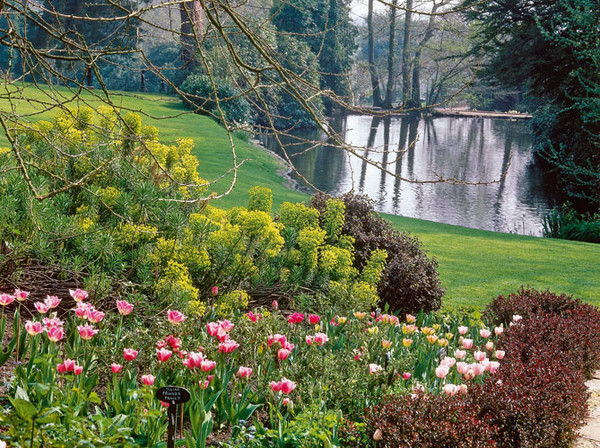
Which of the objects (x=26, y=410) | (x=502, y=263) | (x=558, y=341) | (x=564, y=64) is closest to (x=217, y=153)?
(x=564, y=64)

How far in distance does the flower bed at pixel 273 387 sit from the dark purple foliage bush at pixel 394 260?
1.89 m

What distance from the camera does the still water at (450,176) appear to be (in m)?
16.2

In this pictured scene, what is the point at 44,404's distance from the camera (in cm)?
276

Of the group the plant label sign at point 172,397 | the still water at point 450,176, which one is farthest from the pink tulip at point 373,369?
the still water at point 450,176

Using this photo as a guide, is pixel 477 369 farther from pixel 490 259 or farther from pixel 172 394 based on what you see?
pixel 490 259

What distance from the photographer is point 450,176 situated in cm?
2138

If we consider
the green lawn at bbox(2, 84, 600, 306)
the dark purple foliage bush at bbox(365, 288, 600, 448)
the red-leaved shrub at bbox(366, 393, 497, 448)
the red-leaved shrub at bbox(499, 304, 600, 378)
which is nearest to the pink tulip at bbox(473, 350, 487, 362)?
the dark purple foliage bush at bbox(365, 288, 600, 448)

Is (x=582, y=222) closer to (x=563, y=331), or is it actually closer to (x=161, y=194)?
(x=563, y=331)

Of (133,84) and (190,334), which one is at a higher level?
(133,84)

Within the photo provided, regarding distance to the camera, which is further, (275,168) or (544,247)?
(275,168)

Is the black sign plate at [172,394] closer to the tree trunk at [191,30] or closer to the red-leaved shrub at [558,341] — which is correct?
the tree trunk at [191,30]

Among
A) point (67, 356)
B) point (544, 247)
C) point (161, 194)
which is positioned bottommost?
point (544, 247)

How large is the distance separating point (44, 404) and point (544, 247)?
406 inches

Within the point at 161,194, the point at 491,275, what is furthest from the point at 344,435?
the point at 491,275
